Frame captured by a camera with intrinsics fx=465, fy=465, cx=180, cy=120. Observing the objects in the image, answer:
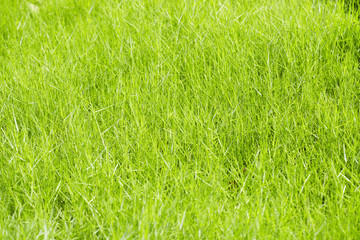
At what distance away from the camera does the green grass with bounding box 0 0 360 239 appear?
1932mm

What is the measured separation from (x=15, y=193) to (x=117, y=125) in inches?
26.2

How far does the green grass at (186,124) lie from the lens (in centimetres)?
193

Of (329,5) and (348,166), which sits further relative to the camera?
(329,5)

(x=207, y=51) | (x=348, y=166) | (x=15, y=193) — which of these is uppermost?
(x=207, y=51)

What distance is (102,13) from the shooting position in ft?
13.3

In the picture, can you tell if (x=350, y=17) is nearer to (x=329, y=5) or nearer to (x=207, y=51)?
(x=329, y=5)

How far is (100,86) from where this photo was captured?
298 cm

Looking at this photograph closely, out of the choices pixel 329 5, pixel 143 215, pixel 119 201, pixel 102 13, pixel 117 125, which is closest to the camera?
pixel 143 215

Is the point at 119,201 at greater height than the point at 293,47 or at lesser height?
lesser

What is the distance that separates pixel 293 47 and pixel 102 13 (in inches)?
72.8

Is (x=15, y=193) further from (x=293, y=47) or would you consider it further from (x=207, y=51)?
(x=293, y=47)

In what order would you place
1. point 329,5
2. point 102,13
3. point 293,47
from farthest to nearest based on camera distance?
point 102,13 → point 329,5 → point 293,47

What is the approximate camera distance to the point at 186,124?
249 cm

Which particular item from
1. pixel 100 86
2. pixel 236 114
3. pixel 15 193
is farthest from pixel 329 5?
pixel 15 193
